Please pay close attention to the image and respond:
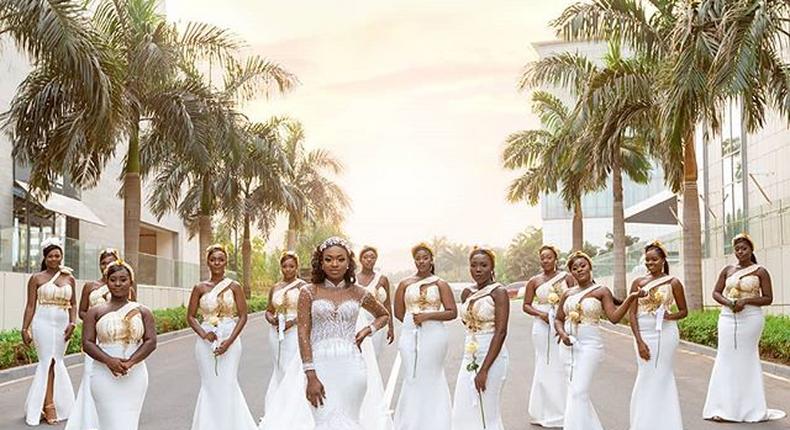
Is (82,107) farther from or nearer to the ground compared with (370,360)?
farther from the ground

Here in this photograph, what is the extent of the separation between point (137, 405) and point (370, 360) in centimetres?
461

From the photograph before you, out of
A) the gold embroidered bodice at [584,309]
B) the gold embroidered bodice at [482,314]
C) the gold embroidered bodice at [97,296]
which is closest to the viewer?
the gold embroidered bodice at [482,314]

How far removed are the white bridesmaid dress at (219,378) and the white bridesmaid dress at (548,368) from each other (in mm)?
3465

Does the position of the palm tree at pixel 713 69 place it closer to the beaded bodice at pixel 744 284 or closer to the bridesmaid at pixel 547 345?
the beaded bodice at pixel 744 284

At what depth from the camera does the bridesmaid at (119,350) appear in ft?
26.9

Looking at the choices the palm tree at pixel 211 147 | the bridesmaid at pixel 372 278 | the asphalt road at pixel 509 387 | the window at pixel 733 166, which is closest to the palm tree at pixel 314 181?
the palm tree at pixel 211 147

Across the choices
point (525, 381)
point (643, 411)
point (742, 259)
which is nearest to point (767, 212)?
point (525, 381)

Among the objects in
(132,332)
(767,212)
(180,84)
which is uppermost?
(180,84)

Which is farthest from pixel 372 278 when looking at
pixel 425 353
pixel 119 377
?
pixel 119 377

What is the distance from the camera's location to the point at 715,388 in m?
12.7

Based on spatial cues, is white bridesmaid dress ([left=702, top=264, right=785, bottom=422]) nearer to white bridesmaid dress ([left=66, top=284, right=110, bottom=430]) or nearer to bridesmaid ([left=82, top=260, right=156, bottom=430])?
white bridesmaid dress ([left=66, top=284, right=110, bottom=430])

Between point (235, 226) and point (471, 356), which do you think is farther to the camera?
point (235, 226)

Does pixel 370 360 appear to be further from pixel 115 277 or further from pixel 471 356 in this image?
pixel 115 277

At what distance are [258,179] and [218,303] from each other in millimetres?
32671
